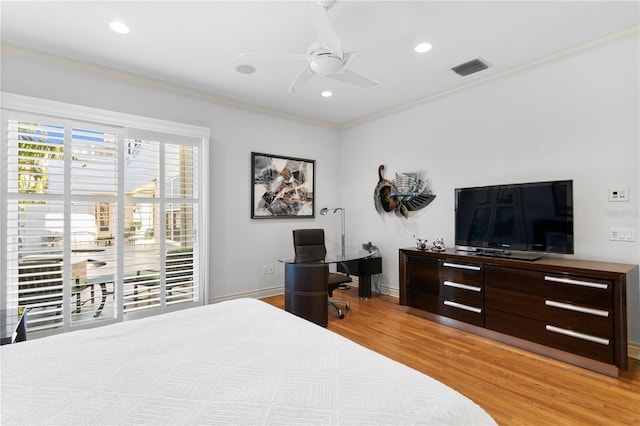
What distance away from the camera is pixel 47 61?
303 centimetres

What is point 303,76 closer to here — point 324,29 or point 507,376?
point 324,29

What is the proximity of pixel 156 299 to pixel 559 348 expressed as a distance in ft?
12.8

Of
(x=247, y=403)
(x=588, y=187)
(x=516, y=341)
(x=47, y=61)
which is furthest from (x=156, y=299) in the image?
(x=588, y=187)

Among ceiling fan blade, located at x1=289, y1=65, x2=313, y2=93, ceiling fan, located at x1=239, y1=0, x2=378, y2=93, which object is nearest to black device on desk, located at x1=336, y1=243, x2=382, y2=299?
ceiling fan blade, located at x1=289, y1=65, x2=313, y2=93

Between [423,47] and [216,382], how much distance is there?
3065mm

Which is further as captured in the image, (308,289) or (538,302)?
(308,289)

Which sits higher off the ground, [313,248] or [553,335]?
[313,248]

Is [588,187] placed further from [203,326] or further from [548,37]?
[203,326]

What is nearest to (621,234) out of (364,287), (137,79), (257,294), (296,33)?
(364,287)

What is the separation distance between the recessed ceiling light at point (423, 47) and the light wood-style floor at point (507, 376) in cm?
275

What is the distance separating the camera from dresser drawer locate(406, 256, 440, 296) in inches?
138

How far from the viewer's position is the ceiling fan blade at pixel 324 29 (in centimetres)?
184

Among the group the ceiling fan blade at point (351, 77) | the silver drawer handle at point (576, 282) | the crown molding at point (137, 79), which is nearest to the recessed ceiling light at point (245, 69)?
the crown molding at point (137, 79)

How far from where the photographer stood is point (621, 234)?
2695 millimetres
